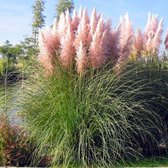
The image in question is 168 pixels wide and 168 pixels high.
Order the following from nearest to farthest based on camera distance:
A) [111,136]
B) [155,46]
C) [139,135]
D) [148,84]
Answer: [111,136] → [139,135] → [148,84] → [155,46]

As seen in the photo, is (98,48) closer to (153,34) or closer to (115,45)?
(115,45)

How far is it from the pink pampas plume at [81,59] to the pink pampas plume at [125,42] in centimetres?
45

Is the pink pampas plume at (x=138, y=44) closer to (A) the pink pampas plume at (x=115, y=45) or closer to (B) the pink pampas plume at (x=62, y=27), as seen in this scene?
(A) the pink pampas plume at (x=115, y=45)

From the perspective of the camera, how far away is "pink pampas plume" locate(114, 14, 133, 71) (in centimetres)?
608

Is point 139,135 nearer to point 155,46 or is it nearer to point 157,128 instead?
point 157,128

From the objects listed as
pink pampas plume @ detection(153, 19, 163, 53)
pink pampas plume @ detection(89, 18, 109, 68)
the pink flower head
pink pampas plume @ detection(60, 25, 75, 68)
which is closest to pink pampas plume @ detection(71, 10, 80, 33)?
pink pampas plume @ detection(60, 25, 75, 68)

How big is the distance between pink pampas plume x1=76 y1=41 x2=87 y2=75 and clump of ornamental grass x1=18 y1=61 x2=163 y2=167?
11 centimetres

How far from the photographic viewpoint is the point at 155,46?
725 centimetres

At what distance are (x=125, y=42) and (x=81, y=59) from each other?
34.3 inches

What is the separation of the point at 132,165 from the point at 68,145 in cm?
90

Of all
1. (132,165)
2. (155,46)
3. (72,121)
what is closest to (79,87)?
(72,121)

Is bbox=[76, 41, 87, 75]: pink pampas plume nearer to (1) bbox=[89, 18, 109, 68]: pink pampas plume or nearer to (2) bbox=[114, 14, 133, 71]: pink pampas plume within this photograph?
(1) bbox=[89, 18, 109, 68]: pink pampas plume

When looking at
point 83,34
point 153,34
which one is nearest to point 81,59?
A: point 83,34

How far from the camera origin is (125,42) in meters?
6.33
